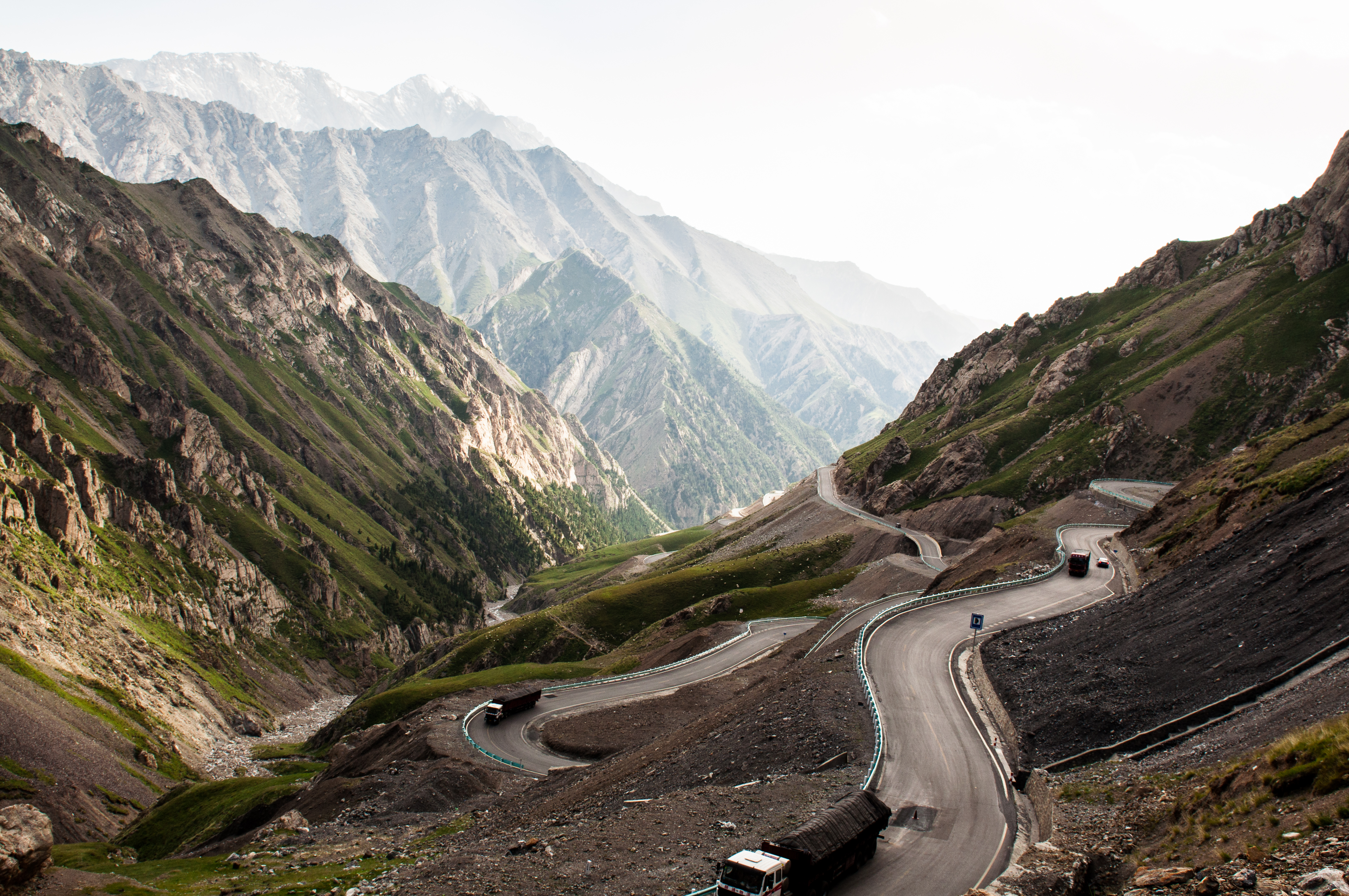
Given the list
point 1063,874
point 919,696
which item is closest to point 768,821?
point 1063,874

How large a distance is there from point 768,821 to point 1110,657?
796 inches

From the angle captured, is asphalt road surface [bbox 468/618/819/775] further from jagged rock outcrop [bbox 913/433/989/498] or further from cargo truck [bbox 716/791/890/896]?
jagged rock outcrop [bbox 913/433/989/498]

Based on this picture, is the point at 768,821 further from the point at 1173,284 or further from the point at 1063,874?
the point at 1173,284

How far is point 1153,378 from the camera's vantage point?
114 meters

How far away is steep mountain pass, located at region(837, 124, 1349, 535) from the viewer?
335ft

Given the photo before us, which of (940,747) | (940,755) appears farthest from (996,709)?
(940,755)

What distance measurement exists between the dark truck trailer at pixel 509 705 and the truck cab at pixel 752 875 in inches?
1700

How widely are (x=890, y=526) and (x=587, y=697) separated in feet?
218

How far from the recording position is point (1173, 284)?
153250 mm

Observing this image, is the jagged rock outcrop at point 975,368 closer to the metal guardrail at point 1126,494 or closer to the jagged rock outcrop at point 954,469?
the jagged rock outcrop at point 954,469

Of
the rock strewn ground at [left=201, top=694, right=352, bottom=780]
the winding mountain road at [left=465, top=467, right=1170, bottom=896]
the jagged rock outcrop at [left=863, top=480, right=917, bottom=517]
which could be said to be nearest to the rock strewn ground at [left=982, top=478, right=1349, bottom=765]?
the winding mountain road at [left=465, top=467, right=1170, bottom=896]

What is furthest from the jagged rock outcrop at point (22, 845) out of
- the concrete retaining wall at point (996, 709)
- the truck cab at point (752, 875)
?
the concrete retaining wall at point (996, 709)

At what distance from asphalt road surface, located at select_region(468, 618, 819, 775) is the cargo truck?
33112mm

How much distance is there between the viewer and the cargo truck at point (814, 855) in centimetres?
2153
